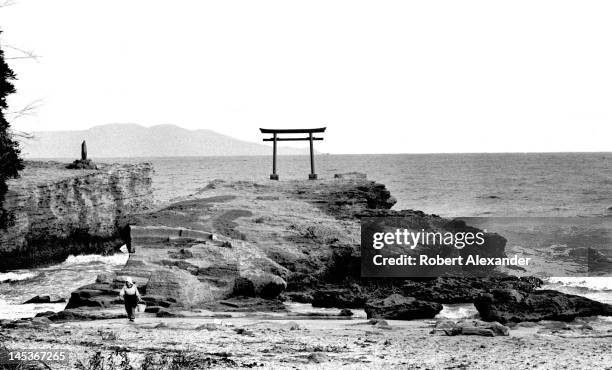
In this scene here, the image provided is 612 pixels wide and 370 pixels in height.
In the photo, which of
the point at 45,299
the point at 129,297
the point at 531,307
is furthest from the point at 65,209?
the point at 531,307

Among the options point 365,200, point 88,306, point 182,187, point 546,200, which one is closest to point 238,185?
point 365,200

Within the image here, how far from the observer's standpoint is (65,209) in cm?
3269

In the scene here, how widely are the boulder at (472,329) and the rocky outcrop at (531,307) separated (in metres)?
1.31

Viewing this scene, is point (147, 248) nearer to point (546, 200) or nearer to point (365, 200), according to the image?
point (365, 200)

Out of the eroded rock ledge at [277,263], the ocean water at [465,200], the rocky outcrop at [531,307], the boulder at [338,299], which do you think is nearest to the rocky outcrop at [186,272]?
the eroded rock ledge at [277,263]

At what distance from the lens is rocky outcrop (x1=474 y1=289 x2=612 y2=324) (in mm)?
17734

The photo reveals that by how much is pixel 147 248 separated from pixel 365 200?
873 centimetres

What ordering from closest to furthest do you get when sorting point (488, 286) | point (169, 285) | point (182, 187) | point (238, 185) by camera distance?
point (169, 285) → point (488, 286) → point (238, 185) → point (182, 187)

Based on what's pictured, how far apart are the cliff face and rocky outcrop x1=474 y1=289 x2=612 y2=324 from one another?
12432mm

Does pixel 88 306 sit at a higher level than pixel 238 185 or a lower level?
lower

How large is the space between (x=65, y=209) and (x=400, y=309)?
735 inches

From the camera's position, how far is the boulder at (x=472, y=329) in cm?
1560

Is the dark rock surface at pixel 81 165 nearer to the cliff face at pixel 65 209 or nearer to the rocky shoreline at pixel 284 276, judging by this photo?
the cliff face at pixel 65 209

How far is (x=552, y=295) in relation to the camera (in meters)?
18.6
